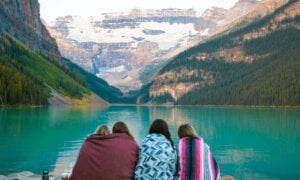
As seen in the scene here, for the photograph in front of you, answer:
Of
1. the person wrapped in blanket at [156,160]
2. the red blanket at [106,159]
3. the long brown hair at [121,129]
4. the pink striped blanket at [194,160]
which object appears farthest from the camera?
the long brown hair at [121,129]

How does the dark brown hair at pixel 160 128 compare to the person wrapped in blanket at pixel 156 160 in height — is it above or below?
above

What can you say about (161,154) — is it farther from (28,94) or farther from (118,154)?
(28,94)

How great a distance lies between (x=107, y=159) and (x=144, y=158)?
113 centimetres

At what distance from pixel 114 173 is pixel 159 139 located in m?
1.74

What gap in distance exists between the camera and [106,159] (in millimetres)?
15641

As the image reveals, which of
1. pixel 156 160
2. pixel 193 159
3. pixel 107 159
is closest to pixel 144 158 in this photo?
pixel 156 160

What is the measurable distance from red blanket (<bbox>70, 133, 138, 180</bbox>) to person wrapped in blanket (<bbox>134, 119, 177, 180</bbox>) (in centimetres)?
29

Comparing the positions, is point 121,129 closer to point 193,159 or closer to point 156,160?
point 156,160

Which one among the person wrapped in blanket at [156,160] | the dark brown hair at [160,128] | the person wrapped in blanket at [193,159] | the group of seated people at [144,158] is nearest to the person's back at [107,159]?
the group of seated people at [144,158]

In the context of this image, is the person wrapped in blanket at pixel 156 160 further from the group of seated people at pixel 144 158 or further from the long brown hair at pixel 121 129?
the long brown hair at pixel 121 129

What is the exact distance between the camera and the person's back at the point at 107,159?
51.1 feet

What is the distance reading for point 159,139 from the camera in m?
16.0

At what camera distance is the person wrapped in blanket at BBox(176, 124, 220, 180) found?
52.4 ft

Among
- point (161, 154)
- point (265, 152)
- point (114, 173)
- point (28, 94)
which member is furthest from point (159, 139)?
point (28, 94)
